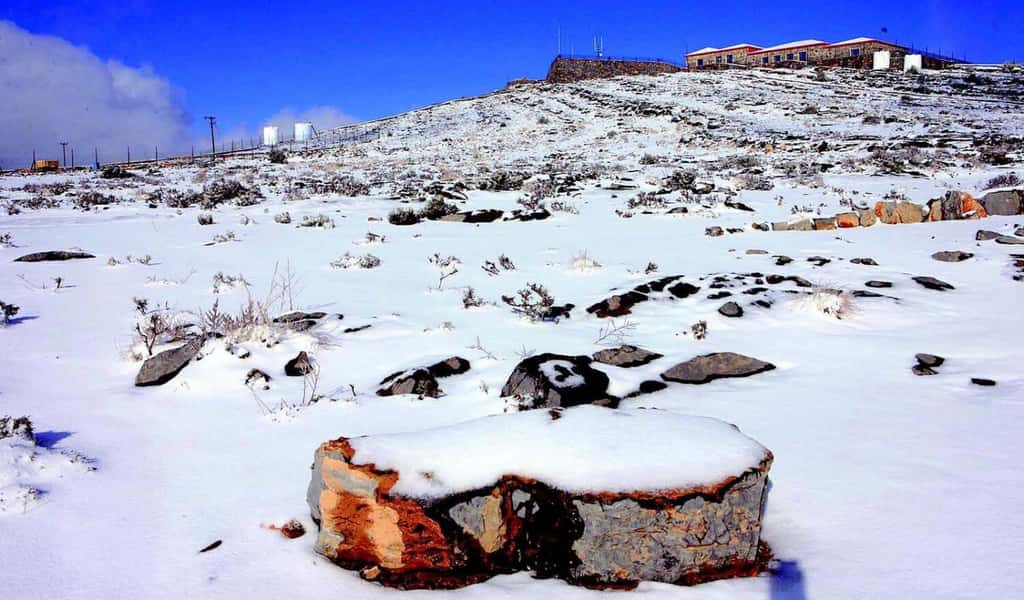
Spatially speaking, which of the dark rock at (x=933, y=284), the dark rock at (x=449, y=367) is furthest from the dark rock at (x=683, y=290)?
the dark rock at (x=449, y=367)

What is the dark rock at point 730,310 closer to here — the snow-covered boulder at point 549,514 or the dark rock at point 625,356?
the dark rock at point 625,356

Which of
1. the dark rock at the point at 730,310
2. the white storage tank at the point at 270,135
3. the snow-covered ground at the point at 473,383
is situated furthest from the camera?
the white storage tank at the point at 270,135

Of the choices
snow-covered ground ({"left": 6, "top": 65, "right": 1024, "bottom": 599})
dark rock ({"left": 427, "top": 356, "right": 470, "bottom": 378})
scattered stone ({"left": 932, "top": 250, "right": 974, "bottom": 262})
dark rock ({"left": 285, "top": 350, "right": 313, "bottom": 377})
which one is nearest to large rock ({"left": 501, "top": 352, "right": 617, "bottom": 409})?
snow-covered ground ({"left": 6, "top": 65, "right": 1024, "bottom": 599})

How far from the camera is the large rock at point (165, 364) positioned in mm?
4074

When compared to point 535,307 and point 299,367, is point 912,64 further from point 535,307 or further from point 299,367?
point 299,367

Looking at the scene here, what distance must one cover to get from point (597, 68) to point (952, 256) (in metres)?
63.9

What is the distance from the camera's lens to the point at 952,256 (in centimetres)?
688

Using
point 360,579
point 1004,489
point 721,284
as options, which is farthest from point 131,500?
point 721,284

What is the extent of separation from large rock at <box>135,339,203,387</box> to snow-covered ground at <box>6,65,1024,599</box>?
0.26 feet

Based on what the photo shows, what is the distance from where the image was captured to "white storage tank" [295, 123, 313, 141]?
47659mm

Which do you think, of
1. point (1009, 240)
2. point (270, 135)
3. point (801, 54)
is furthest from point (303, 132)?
point (801, 54)

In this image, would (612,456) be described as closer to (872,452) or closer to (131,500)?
(872,452)

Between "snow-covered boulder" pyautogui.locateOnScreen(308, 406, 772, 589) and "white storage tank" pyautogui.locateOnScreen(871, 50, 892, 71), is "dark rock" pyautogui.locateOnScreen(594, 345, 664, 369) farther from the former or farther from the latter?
"white storage tank" pyautogui.locateOnScreen(871, 50, 892, 71)

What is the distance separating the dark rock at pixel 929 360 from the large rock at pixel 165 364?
4.84 m
